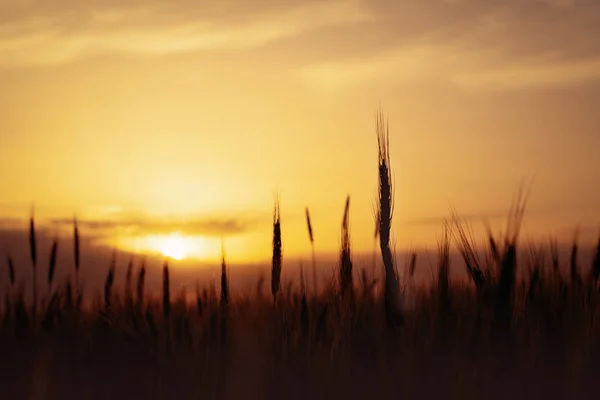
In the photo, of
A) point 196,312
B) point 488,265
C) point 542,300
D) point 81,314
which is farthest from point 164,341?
point 542,300

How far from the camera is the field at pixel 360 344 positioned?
3.99m

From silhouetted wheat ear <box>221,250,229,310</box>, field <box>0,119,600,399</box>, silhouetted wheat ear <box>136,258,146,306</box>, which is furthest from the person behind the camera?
silhouetted wheat ear <box>136,258,146,306</box>

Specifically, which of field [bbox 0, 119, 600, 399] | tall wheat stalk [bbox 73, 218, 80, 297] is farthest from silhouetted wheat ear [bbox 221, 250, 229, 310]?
tall wheat stalk [bbox 73, 218, 80, 297]

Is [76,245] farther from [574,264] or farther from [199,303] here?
[574,264]

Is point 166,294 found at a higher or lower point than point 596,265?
lower

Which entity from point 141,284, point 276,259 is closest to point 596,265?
point 276,259

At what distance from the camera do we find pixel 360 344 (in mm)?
4379

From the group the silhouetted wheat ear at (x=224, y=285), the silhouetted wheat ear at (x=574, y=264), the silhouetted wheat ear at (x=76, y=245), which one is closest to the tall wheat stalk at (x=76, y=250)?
the silhouetted wheat ear at (x=76, y=245)

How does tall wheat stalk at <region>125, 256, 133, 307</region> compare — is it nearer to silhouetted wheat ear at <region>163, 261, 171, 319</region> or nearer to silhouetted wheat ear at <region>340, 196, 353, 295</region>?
silhouetted wheat ear at <region>163, 261, 171, 319</region>

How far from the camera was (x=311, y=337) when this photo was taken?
4426mm

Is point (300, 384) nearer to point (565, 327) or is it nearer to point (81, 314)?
point (565, 327)

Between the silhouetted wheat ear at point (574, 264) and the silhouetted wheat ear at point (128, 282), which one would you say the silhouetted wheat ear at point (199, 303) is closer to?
the silhouetted wheat ear at point (128, 282)

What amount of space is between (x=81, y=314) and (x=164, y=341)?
1.21 m

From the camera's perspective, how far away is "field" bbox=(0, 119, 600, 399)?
3.99m
